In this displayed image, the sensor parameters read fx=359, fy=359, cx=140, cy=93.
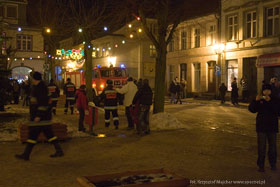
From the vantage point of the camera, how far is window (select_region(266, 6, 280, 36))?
85.7 feet

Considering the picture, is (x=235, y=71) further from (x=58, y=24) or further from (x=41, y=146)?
(x=41, y=146)

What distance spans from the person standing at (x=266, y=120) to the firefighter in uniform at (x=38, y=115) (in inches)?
181

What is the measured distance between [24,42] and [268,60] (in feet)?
103

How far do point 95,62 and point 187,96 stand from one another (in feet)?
70.7

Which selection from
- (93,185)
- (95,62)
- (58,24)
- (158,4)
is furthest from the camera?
(95,62)

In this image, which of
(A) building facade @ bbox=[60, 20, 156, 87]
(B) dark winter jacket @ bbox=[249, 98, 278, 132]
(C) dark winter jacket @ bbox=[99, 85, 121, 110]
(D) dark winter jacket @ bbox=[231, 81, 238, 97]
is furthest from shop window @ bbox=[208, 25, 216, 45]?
(B) dark winter jacket @ bbox=[249, 98, 278, 132]

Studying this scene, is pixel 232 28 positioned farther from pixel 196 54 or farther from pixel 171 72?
pixel 171 72

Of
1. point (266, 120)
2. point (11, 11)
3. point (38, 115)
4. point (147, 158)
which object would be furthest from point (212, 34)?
point (38, 115)

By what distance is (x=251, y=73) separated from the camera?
93.6 feet

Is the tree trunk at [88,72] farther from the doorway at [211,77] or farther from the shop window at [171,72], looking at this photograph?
the shop window at [171,72]

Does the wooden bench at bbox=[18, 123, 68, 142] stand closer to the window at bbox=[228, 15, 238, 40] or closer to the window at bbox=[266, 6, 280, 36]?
the window at bbox=[266, 6, 280, 36]

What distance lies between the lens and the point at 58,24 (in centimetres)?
2931

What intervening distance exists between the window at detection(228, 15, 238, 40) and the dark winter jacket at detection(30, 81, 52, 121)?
78.4ft

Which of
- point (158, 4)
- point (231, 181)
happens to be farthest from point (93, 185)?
point (158, 4)
